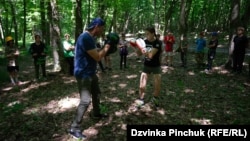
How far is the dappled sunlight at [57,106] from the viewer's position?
24.6 ft

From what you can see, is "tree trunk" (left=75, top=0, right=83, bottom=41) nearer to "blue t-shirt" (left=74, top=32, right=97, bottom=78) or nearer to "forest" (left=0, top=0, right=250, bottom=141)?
"forest" (left=0, top=0, right=250, bottom=141)

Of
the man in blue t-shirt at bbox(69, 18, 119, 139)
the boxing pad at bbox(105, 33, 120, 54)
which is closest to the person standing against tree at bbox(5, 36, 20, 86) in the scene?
the man in blue t-shirt at bbox(69, 18, 119, 139)

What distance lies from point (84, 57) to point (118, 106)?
9.16ft

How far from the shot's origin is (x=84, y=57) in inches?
209

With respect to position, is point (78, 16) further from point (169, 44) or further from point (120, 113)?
point (120, 113)

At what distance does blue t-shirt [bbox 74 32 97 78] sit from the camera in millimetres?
5157

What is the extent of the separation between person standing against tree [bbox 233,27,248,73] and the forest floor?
782mm

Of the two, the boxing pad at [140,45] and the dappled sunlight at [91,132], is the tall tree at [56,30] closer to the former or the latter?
the boxing pad at [140,45]

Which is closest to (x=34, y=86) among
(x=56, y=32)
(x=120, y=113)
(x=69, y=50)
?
(x=69, y=50)

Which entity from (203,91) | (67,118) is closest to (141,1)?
(203,91)

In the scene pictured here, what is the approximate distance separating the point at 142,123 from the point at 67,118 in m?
2.08

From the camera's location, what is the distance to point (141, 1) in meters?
48.9

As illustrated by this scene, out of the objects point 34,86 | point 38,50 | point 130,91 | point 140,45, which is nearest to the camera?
point 140,45

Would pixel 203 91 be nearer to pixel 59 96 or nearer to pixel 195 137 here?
pixel 195 137
